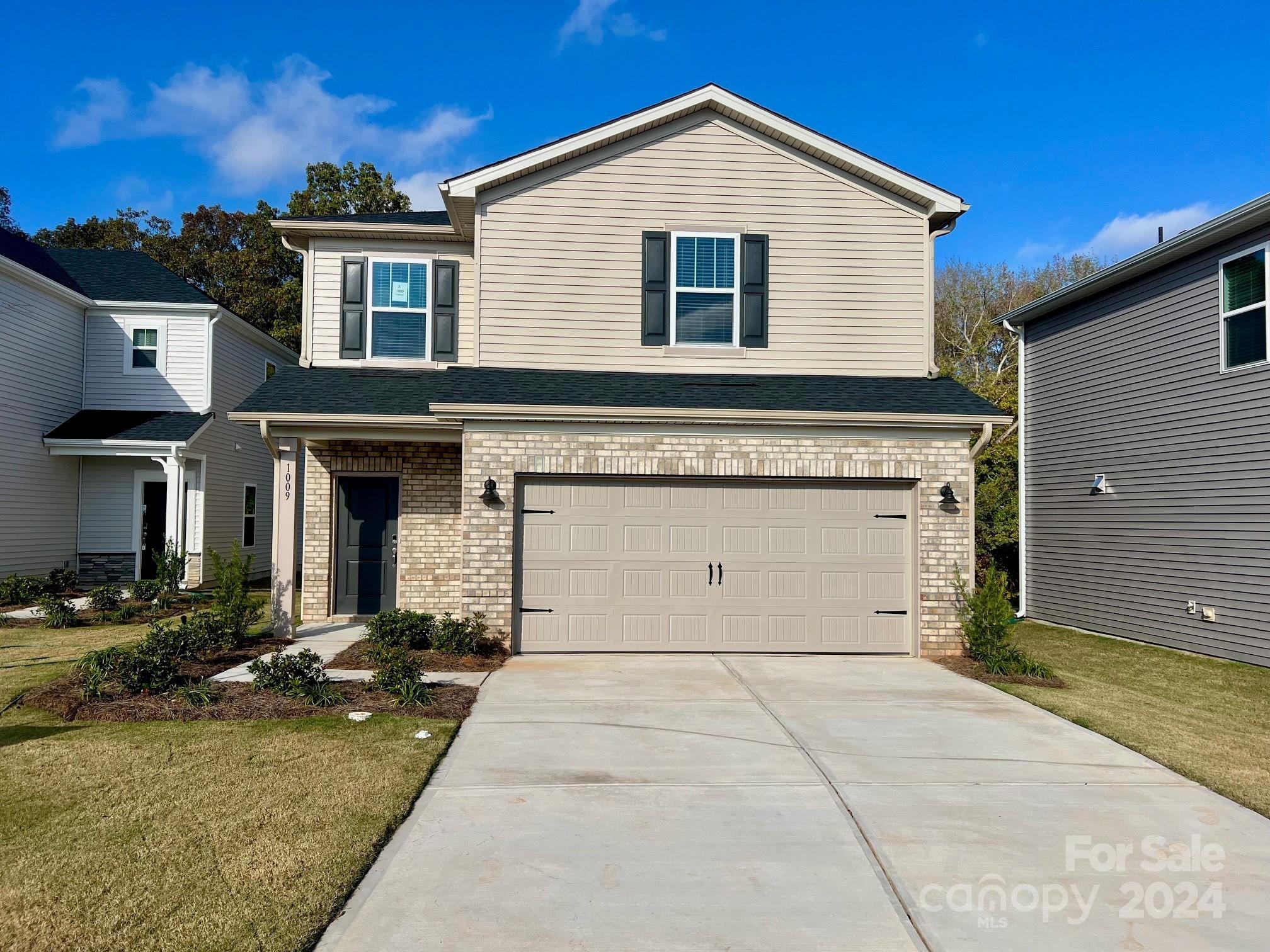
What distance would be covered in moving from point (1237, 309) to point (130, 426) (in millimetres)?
18752

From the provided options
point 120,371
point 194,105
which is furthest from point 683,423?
point 194,105

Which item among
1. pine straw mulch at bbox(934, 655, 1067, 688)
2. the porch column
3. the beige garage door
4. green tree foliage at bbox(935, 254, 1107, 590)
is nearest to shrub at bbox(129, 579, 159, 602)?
the porch column

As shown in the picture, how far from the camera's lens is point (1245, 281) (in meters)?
10.7

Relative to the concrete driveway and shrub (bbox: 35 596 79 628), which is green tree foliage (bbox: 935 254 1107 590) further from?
shrub (bbox: 35 596 79 628)

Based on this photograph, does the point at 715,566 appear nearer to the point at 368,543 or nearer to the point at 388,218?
the point at 368,543

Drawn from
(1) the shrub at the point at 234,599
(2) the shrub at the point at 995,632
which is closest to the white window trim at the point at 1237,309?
(2) the shrub at the point at 995,632

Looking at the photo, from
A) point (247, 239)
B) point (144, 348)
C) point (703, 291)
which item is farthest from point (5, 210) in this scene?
point (703, 291)

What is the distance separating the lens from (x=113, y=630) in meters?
11.8

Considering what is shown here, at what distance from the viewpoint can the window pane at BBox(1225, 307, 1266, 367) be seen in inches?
410

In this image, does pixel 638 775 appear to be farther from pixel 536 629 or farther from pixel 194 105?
pixel 194 105

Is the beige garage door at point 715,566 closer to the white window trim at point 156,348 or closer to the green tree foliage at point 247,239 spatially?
the white window trim at point 156,348

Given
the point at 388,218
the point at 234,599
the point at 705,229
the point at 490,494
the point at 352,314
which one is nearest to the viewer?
the point at 490,494

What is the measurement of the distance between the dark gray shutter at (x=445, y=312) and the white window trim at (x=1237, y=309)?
10323mm

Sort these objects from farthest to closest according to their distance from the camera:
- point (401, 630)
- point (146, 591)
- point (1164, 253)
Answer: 1. point (146, 591)
2. point (1164, 253)
3. point (401, 630)
